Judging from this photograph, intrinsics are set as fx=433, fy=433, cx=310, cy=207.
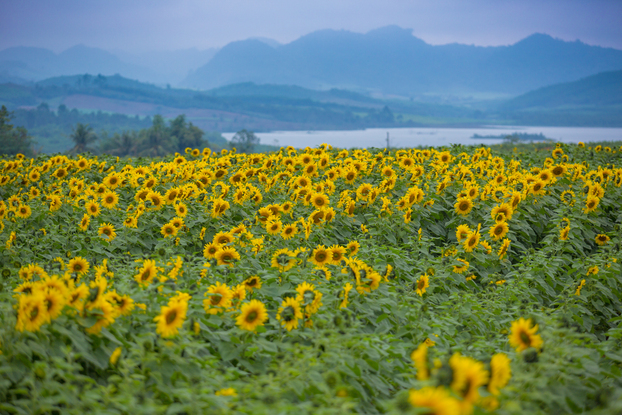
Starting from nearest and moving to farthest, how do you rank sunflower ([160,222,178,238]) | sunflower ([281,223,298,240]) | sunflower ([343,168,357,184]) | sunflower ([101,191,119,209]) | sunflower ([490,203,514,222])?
1. sunflower ([281,223,298,240])
2. sunflower ([160,222,178,238])
3. sunflower ([490,203,514,222])
4. sunflower ([101,191,119,209])
5. sunflower ([343,168,357,184])

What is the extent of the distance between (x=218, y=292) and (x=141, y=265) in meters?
1.29

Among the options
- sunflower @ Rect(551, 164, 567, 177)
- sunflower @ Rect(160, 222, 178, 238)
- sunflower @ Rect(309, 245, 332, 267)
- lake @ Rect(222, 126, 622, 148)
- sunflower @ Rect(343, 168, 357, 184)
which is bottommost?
sunflower @ Rect(309, 245, 332, 267)

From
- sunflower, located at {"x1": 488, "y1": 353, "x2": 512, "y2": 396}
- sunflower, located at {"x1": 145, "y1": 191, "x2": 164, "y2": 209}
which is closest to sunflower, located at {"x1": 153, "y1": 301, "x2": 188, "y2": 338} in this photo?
sunflower, located at {"x1": 488, "y1": 353, "x2": 512, "y2": 396}

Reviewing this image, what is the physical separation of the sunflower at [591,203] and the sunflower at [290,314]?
5877mm

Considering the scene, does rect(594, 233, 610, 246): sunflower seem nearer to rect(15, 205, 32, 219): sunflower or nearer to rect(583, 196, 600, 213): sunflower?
rect(583, 196, 600, 213): sunflower

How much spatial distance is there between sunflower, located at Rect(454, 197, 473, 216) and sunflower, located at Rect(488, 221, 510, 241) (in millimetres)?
838

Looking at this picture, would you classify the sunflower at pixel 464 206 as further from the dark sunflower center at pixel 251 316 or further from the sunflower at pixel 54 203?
the sunflower at pixel 54 203

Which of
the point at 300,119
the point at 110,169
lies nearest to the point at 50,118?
the point at 300,119

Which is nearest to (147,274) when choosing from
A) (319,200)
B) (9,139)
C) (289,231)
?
(289,231)

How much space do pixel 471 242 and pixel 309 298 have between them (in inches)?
136

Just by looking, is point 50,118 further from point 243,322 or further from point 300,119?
point 243,322

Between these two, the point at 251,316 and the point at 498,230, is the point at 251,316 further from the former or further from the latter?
the point at 498,230

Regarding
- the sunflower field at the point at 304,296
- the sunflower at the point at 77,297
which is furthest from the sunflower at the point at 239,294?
the sunflower at the point at 77,297

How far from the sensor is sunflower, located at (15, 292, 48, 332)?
2510mm
